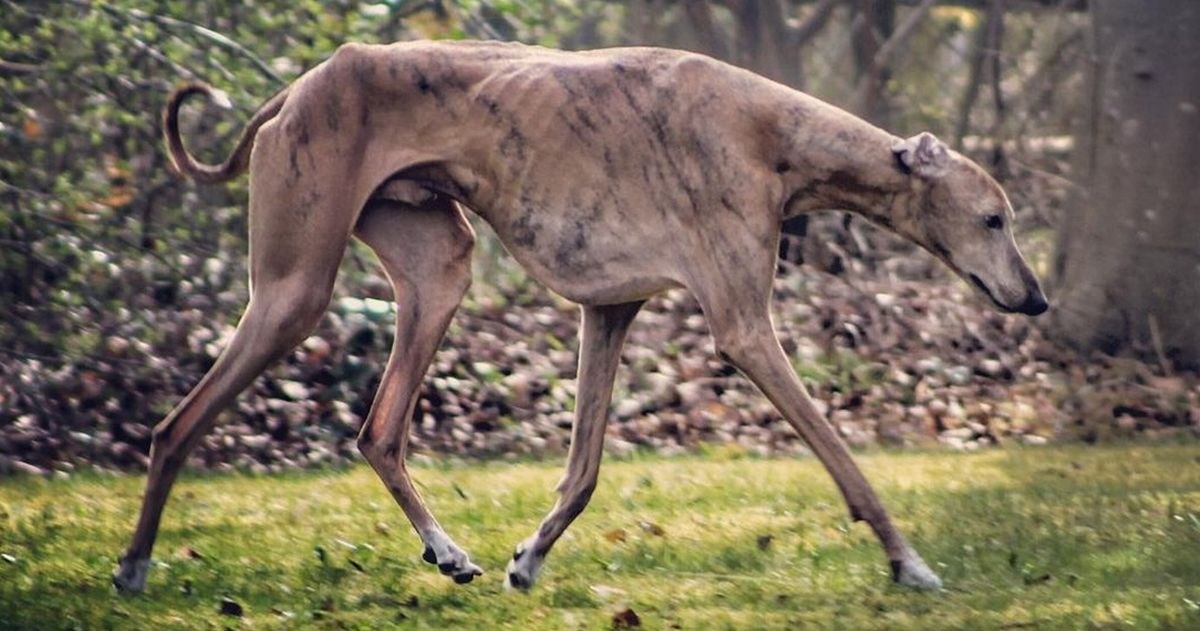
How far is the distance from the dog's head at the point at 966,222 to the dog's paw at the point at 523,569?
1664mm

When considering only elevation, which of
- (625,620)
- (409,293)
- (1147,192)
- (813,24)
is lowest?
(625,620)

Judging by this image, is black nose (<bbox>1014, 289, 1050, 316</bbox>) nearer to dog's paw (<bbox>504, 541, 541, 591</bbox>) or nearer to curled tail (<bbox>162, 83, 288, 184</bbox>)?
dog's paw (<bbox>504, 541, 541, 591</bbox>)

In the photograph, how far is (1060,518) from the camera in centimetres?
822

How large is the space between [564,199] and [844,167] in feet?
3.09

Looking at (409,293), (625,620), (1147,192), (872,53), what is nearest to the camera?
(625,620)

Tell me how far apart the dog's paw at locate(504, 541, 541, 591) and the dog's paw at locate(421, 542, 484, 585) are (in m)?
0.11

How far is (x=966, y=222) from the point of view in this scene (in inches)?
265

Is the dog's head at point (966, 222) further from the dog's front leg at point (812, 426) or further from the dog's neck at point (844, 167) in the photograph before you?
the dog's front leg at point (812, 426)

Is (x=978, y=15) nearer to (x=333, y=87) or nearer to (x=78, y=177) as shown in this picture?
(x=78, y=177)

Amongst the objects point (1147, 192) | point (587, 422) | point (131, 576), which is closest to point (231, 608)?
point (131, 576)

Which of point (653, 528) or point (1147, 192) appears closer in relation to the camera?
point (653, 528)

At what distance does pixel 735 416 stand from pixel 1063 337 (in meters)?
2.21

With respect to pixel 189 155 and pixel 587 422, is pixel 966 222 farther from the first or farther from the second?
pixel 189 155

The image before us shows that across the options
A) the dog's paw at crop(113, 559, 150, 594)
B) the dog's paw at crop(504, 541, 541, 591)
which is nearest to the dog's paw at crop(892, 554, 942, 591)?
the dog's paw at crop(504, 541, 541, 591)
